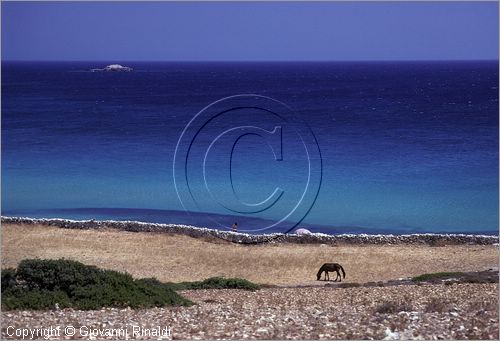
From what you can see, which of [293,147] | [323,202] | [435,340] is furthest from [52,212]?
[435,340]

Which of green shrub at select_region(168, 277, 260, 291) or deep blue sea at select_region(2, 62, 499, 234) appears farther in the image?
deep blue sea at select_region(2, 62, 499, 234)

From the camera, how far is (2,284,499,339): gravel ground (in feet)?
31.8

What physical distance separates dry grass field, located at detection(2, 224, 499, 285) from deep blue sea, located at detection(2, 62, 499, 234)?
18.0ft

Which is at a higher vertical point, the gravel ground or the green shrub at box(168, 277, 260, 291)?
the gravel ground

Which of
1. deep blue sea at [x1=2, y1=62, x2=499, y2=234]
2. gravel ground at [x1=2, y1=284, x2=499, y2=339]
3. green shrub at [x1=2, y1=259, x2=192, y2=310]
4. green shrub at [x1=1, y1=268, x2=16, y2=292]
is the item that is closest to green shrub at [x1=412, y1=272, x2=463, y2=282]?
gravel ground at [x1=2, y1=284, x2=499, y2=339]

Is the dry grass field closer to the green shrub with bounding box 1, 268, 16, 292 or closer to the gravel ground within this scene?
the gravel ground

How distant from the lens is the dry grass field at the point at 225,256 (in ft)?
66.3

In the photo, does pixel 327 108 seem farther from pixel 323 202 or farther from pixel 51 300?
pixel 51 300

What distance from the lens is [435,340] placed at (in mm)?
9328

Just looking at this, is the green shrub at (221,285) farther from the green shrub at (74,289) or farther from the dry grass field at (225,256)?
the green shrub at (74,289)

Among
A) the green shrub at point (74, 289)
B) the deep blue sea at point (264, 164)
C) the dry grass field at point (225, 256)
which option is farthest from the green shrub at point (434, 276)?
the deep blue sea at point (264, 164)

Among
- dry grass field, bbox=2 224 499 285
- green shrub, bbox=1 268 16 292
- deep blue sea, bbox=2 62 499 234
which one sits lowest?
dry grass field, bbox=2 224 499 285

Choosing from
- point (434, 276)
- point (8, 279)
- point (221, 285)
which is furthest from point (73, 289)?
point (434, 276)

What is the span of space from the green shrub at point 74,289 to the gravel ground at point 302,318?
1.51 feet
